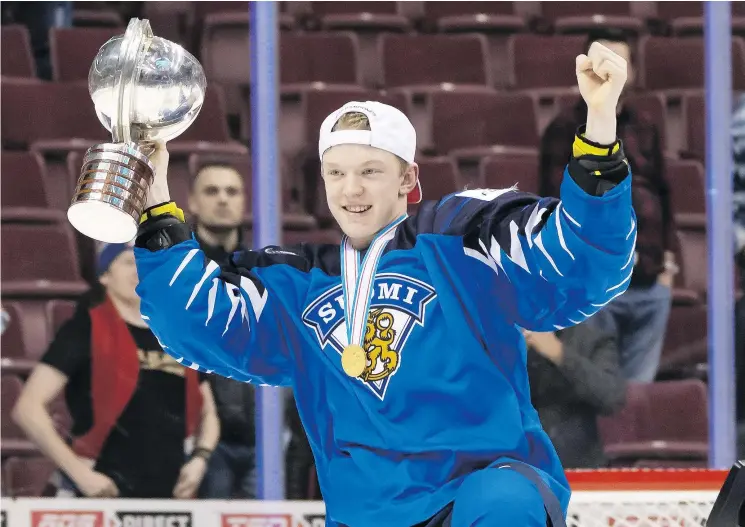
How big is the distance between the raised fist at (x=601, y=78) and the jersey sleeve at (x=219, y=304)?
621 millimetres

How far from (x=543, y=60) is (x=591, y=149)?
7.74ft

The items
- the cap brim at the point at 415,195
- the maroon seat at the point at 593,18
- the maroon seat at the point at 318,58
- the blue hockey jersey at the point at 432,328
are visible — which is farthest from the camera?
the maroon seat at the point at 593,18

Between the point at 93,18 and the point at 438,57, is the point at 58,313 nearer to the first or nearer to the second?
the point at 93,18

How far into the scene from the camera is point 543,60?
168 inches

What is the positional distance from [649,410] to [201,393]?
4.12 ft

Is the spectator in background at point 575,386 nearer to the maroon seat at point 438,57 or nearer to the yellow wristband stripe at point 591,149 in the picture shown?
the maroon seat at point 438,57

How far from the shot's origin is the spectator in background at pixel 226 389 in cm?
359

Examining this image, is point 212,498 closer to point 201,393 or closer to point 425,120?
point 201,393

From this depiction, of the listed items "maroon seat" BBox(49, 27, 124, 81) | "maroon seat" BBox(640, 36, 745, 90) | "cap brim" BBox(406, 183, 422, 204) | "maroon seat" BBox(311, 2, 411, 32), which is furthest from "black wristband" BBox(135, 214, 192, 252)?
"maroon seat" BBox(640, 36, 745, 90)

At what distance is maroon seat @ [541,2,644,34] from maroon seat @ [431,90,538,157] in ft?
0.95

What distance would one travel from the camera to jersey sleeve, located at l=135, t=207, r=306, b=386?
7.27ft

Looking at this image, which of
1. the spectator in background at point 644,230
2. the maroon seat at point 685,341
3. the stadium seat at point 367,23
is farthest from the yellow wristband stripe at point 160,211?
the stadium seat at point 367,23

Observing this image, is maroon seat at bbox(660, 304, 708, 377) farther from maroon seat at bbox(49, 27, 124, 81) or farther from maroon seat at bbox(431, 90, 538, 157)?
maroon seat at bbox(49, 27, 124, 81)

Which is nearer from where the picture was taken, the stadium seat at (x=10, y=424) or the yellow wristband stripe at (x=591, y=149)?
the yellow wristband stripe at (x=591, y=149)
